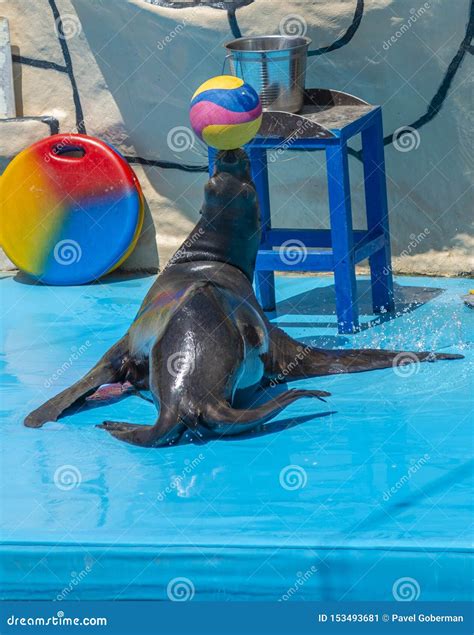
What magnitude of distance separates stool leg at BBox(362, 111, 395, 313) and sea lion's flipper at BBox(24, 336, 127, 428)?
1.70 meters

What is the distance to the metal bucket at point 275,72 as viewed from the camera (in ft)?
19.2

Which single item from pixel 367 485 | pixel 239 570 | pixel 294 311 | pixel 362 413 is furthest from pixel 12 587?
pixel 294 311

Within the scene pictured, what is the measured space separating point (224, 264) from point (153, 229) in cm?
201

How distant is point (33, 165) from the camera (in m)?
7.03

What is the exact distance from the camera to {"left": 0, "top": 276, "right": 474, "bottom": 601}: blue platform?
3645 millimetres

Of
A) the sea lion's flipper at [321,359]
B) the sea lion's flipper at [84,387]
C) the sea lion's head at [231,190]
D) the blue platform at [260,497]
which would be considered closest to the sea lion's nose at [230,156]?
the sea lion's head at [231,190]

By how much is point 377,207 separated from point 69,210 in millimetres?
1873

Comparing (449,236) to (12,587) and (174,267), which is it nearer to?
(174,267)

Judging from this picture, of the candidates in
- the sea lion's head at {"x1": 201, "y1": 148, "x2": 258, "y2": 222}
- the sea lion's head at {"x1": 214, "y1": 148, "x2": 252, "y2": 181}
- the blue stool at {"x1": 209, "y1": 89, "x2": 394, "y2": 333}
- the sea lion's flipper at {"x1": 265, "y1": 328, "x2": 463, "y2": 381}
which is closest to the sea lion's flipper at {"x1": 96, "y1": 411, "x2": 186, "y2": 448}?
the sea lion's flipper at {"x1": 265, "y1": 328, "x2": 463, "y2": 381}

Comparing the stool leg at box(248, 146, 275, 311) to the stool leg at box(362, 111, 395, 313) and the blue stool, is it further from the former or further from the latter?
the stool leg at box(362, 111, 395, 313)

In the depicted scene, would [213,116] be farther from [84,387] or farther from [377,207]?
[377,207]

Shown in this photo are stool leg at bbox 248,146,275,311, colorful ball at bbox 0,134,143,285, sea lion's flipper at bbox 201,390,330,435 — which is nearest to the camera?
sea lion's flipper at bbox 201,390,330,435

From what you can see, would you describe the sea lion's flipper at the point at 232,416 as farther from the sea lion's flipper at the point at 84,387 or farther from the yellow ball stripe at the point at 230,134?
the yellow ball stripe at the point at 230,134

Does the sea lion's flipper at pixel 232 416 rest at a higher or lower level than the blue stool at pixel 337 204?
lower
